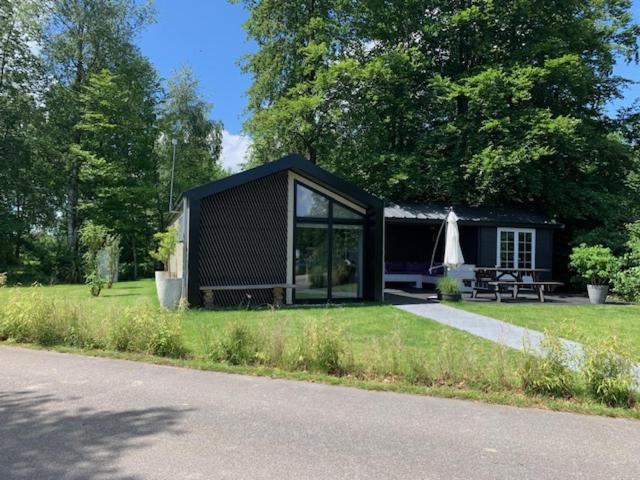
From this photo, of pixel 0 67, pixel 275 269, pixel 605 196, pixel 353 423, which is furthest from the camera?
pixel 0 67

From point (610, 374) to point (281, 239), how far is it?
923cm

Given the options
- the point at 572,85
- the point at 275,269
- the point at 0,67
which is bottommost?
the point at 275,269

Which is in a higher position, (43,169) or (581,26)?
(581,26)

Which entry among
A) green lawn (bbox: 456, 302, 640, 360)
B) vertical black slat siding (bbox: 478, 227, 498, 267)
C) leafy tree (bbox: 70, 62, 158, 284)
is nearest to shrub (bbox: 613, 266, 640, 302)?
green lawn (bbox: 456, 302, 640, 360)

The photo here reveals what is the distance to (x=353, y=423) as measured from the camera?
4637mm

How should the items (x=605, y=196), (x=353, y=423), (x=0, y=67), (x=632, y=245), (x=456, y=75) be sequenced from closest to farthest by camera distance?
(x=353, y=423), (x=632, y=245), (x=605, y=196), (x=456, y=75), (x=0, y=67)

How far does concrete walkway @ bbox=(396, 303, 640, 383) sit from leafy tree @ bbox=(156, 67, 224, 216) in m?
24.2

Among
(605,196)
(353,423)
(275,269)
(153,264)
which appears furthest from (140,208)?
(353,423)

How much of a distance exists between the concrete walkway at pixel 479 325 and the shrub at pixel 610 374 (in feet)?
4.61

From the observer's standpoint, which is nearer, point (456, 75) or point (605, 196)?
point (605, 196)

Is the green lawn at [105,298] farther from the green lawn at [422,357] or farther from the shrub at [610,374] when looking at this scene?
the shrub at [610,374]

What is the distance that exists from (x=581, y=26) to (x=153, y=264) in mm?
24342

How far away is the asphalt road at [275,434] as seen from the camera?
11.9 feet

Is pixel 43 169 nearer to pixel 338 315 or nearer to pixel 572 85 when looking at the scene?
pixel 338 315
